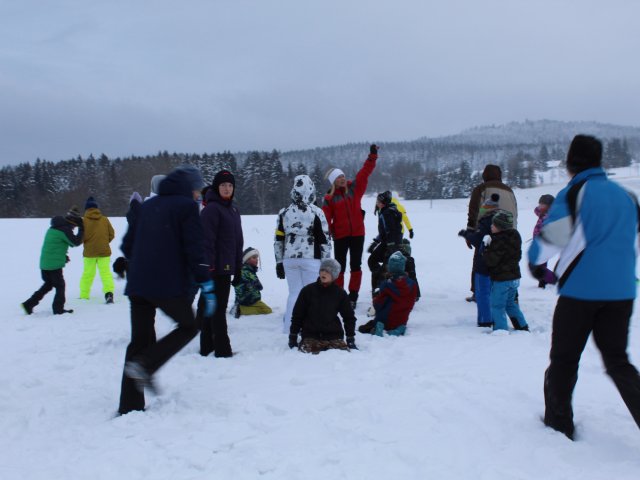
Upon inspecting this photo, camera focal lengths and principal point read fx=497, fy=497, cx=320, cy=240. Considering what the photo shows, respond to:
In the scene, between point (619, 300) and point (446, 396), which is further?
point (446, 396)

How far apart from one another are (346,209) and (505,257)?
2.27m

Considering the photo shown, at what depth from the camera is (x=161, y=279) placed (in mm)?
3771

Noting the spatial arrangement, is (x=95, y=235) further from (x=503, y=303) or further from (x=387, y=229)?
(x=503, y=303)

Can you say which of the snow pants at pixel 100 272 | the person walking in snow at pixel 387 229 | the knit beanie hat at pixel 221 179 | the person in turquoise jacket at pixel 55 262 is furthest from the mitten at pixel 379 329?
the snow pants at pixel 100 272

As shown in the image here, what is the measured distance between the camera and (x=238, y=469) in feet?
9.62

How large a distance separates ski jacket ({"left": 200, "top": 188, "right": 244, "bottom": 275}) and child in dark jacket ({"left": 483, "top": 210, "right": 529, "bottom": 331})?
120 inches

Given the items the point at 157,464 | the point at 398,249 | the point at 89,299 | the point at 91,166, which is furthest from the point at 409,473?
the point at 91,166

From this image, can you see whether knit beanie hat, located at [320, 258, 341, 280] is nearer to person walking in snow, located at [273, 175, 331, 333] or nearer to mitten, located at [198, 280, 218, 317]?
person walking in snow, located at [273, 175, 331, 333]

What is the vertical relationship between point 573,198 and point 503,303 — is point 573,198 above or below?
above

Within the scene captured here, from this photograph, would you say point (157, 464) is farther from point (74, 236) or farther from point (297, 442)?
point (74, 236)

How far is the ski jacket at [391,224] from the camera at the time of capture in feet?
26.4

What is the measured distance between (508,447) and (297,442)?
1319 millimetres

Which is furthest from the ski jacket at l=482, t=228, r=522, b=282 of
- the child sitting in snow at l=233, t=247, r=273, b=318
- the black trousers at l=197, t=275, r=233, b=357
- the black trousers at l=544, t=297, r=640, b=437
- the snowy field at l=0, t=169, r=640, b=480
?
the child sitting in snow at l=233, t=247, r=273, b=318

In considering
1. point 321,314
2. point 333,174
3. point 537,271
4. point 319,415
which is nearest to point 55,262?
point 333,174
